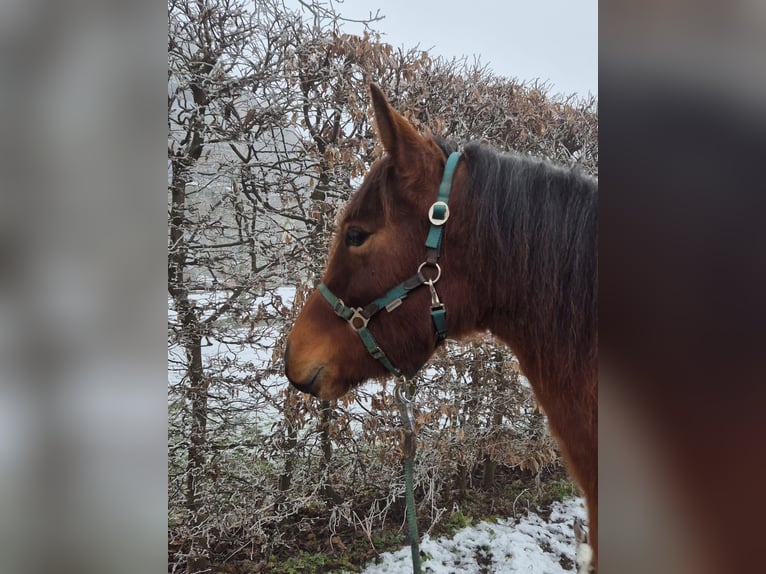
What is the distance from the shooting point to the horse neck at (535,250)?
3.17ft

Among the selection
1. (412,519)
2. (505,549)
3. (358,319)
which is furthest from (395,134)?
(505,549)

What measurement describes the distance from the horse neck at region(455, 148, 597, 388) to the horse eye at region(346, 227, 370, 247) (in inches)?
9.4

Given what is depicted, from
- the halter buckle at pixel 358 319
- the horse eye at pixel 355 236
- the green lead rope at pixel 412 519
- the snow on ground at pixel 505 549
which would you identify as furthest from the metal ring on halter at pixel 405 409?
the horse eye at pixel 355 236

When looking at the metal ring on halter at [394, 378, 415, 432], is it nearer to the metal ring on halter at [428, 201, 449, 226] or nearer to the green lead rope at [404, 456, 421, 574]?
the green lead rope at [404, 456, 421, 574]

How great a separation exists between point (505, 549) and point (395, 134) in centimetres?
150

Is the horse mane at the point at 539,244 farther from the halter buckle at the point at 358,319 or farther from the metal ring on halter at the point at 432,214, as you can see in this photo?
the halter buckle at the point at 358,319

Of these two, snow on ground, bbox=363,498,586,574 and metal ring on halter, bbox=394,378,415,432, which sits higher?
metal ring on halter, bbox=394,378,415,432

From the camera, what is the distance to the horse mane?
967 millimetres

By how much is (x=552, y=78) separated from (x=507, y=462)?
1436 millimetres

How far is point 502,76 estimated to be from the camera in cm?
140

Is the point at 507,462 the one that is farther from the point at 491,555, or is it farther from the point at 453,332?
the point at 453,332

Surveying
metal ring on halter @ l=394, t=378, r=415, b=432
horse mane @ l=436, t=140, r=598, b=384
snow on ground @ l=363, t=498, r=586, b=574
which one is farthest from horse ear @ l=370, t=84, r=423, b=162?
snow on ground @ l=363, t=498, r=586, b=574
